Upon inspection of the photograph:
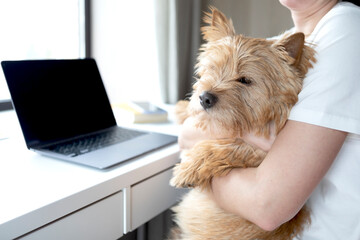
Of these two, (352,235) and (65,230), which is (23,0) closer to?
(65,230)

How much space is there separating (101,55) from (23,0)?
19.5 inches

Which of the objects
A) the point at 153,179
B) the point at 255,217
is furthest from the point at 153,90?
the point at 255,217

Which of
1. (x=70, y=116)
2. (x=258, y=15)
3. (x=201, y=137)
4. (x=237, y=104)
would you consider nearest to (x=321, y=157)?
(x=237, y=104)

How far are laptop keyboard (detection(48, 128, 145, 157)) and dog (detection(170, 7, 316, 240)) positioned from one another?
36cm

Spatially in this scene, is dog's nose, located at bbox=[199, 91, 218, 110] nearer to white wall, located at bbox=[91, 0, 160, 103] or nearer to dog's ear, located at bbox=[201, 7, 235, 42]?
dog's ear, located at bbox=[201, 7, 235, 42]

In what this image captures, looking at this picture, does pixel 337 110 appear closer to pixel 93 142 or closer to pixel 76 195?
Result: pixel 76 195

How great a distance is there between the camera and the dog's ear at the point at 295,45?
2.43 feet

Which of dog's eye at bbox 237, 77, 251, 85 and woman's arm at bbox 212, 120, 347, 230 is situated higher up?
dog's eye at bbox 237, 77, 251, 85

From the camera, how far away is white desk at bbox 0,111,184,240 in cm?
71

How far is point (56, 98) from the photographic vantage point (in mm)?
1177

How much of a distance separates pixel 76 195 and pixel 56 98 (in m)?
0.51

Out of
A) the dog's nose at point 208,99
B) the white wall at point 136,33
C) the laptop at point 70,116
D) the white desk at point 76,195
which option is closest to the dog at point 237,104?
the dog's nose at point 208,99

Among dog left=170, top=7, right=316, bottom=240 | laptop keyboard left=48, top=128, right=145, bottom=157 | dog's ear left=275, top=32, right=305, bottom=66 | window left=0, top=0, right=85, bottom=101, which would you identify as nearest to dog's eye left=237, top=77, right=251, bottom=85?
dog left=170, top=7, right=316, bottom=240

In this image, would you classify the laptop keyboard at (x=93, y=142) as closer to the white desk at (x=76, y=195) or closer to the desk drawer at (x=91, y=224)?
the white desk at (x=76, y=195)
